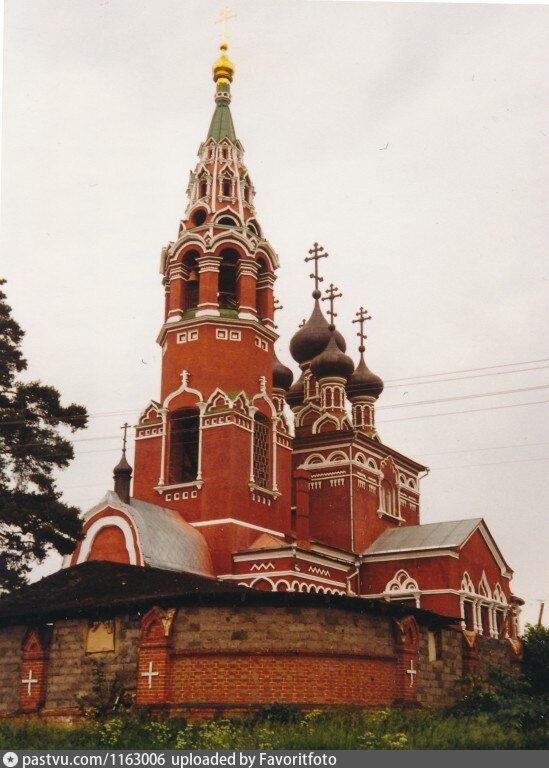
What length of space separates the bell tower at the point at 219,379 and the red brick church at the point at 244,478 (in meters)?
0.04

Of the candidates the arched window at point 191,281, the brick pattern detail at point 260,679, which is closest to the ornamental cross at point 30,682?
the brick pattern detail at point 260,679

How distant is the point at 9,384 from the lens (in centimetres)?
1734

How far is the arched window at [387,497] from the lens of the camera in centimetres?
2902

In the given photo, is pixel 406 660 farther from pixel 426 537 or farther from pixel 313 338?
pixel 313 338

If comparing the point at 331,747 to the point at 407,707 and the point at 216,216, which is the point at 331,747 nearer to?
the point at 407,707

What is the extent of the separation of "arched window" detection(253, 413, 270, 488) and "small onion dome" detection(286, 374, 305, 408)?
8.20 meters

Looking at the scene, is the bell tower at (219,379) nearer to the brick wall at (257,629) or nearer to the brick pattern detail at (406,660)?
the brick pattern detail at (406,660)

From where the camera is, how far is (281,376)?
3306 cm

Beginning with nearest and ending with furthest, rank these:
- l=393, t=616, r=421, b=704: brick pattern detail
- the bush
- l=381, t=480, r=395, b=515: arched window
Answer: l=393, t=616, r=421, b=704: brick pattern detail < the bush < l=381, t=480, r=395, b=515: arched window

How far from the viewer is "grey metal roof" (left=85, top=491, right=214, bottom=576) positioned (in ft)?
69.4

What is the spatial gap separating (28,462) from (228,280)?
10.8 m

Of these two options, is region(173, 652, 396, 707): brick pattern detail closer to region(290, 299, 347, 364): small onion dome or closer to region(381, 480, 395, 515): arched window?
region(381, 480, 395, 515): arched window

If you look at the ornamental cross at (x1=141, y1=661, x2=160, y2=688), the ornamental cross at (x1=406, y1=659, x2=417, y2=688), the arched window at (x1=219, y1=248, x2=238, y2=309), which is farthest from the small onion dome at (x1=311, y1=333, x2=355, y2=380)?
the ornamental cross at (x1=141, y1=661, x2=160, y2=688)

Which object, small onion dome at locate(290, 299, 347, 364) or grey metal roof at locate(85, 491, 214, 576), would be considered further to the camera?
small onion dome at locate(290, 299, 347, 364)
